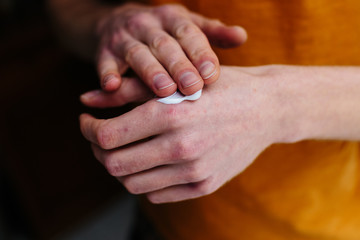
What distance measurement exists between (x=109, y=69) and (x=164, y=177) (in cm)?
22

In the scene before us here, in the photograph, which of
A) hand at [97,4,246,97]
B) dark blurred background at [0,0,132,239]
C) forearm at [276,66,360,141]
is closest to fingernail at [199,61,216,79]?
hand at [97,4,246,97]

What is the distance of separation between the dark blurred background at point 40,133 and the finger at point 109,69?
3.41ft

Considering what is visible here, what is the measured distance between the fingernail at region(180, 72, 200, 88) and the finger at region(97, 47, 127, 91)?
14 centimetres

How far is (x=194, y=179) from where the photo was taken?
49 centimetres

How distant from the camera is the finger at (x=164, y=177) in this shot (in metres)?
0.49

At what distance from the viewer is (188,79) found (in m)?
0.48

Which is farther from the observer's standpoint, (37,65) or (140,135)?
(37,65)

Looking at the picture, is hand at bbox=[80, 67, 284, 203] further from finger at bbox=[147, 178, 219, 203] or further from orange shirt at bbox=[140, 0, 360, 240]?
orange shirt at bbox=[140, 0, 360, 240]

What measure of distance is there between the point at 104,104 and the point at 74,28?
0.40 meters

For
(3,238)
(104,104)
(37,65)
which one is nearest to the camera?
(104,104)

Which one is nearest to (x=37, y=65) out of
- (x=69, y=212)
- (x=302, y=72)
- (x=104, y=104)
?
(x=69, y=212)

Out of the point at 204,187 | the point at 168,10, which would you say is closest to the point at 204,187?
the point at 204,187

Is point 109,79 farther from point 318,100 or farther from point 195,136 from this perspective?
point 318,100

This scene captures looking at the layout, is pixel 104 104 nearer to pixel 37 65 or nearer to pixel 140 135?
pixel 140 135
